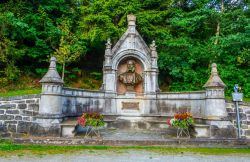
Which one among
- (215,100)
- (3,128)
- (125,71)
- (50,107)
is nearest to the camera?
(50,107)

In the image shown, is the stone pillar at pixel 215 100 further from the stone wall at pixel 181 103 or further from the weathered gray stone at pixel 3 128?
the weathered gray stone at pixel 3 128

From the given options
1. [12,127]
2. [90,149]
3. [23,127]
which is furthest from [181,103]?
[12,127]

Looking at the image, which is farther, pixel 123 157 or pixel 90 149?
pixel 90 149

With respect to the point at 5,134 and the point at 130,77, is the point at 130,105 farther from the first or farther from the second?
the point at 5,134

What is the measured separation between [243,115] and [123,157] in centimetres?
611

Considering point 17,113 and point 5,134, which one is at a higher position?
point 17,113

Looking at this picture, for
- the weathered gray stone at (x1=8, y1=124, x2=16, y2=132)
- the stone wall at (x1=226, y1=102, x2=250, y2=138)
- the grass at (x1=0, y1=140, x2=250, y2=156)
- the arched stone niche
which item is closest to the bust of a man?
the arched stone niche

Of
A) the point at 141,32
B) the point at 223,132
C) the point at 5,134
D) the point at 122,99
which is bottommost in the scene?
the point at 5,134

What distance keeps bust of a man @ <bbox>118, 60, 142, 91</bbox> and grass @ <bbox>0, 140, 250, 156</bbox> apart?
552 cm

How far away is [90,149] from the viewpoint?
26.6ft

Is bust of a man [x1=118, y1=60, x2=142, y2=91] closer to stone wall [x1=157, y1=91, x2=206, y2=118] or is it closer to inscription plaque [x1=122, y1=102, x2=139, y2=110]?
inscription plaque [x1=122, y1=102, x2=139, y2=110]

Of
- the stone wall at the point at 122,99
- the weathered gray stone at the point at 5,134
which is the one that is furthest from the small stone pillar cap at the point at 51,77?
the weathered gray stone at the point at 5,134

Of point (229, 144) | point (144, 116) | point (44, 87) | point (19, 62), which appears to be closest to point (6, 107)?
point (44, 87)

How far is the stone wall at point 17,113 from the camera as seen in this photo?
9.71 m
